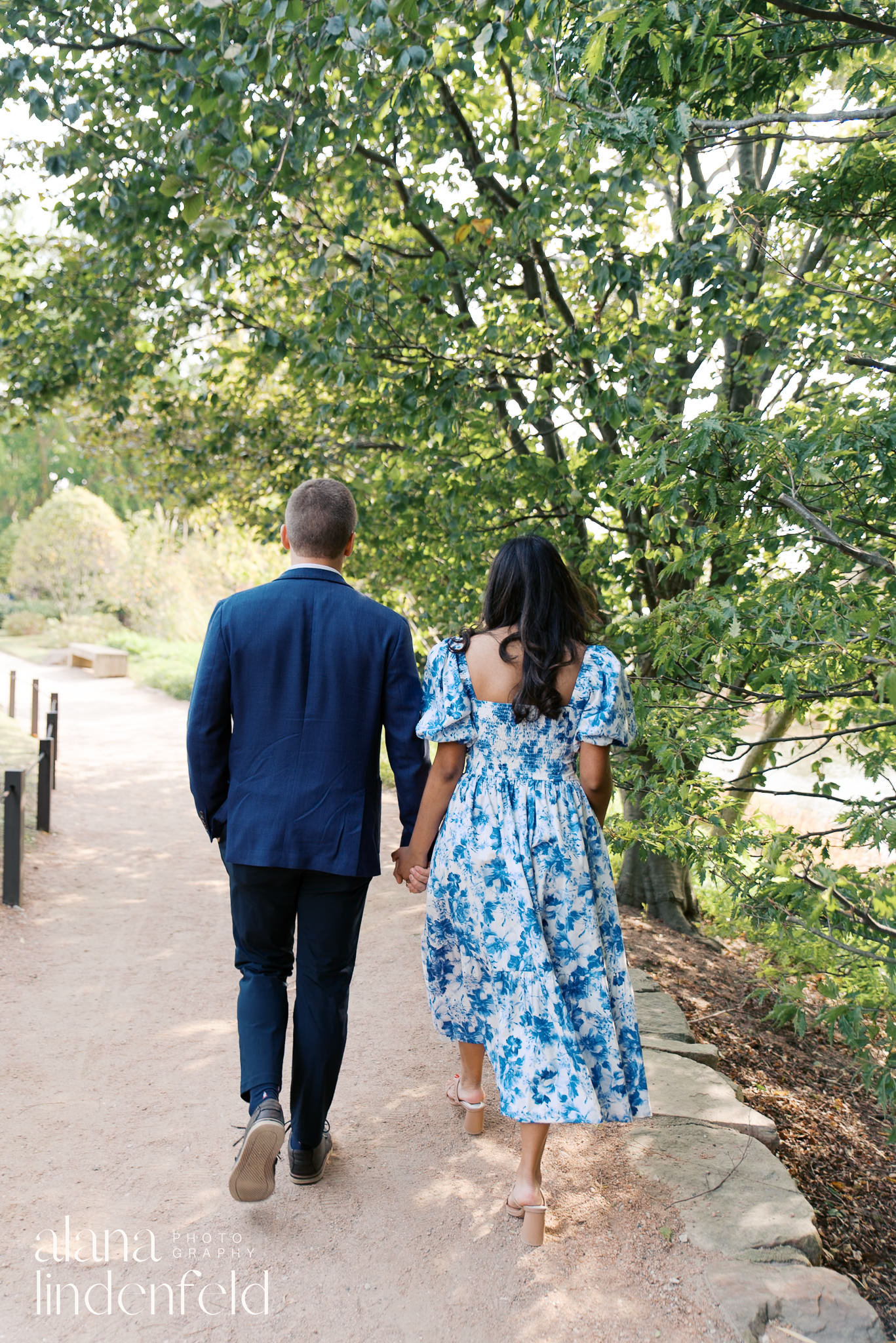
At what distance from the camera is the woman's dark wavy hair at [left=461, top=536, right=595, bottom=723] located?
2.80 m

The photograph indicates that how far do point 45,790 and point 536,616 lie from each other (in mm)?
6117

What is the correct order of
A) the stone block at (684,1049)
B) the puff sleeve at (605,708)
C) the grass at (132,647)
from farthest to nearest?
the grass at (132,647) → the stone block at (684,1049) → the puff sleeve at (605,708)

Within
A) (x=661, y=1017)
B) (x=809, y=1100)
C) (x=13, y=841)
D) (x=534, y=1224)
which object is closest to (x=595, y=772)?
(x=534, y=1224)

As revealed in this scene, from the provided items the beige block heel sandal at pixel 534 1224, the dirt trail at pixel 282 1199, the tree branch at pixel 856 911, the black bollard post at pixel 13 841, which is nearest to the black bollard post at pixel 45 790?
the black bollard post at pixel 13 841

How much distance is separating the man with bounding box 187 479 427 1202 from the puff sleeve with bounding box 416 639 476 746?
0.19ft

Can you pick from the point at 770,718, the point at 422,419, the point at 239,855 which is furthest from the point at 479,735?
the point at 770,718

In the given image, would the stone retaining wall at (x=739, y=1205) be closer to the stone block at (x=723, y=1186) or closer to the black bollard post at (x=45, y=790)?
the stone block at (x=723, y=1186)

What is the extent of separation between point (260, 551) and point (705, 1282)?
1718 cm

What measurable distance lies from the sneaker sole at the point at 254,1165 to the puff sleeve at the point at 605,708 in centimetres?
138

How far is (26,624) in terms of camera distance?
3062cm

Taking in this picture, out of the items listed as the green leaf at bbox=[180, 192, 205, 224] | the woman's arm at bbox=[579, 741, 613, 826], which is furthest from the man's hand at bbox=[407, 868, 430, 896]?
the green leaf at bbox=[180, 192, 205, 224]

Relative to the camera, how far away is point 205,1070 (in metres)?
3.86

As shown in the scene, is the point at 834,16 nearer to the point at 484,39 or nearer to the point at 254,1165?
the point at 484,39

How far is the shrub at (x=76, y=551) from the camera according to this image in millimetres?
28219
